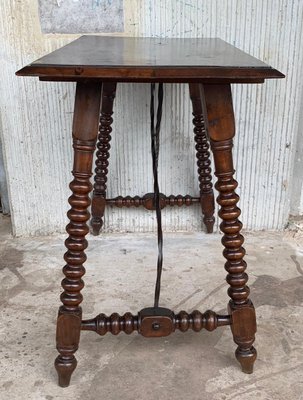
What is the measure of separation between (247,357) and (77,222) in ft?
1.58

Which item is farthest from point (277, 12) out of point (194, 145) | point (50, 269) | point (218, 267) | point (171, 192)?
point (50, 269)

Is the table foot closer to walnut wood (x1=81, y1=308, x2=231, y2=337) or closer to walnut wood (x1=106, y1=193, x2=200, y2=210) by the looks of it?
walnut wood (x1=81, y1=308, x2=231, y2=337)

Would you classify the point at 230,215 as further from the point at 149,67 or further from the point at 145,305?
the point at 145,305

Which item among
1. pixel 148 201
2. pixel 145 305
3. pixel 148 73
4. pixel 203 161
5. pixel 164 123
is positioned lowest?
pixel 145 305

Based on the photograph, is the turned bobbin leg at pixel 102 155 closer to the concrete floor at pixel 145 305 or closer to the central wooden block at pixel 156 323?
the concrete floor at pixel 145 305

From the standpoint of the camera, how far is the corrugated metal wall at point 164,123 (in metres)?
1.60

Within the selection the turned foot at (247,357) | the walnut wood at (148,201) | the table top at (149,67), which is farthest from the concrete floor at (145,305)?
the table top at (149,67)

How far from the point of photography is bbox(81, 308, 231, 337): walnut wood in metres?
1.10

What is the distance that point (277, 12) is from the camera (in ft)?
5.20

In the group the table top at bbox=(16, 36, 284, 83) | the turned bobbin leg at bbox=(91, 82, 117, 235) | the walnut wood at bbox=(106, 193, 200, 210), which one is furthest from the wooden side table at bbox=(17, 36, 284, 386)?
the walnut wood at bbox=(106, 193, 200, 210)

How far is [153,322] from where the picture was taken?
1.11m

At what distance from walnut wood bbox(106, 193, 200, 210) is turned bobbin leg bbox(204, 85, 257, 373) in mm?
656

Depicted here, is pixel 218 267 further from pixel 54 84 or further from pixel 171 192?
pixel 54 84

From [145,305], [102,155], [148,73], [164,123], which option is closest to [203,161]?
[164,123]
